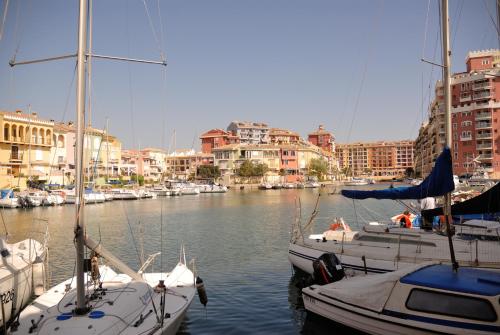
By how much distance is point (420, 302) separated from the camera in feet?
36.1

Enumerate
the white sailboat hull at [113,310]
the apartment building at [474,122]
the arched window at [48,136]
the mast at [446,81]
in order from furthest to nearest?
the apartment building at [474,122]
the arched window at [48,136]
the mast at [446,81]
the white sailboat hull at [113,310]

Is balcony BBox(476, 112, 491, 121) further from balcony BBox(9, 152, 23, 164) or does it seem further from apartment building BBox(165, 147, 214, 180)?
balcony BBox(9, 152, 23, 164)

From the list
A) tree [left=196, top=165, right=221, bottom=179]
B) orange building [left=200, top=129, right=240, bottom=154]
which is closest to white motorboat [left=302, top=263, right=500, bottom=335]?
tree [left=196, top=165, right=221, bottom=179]

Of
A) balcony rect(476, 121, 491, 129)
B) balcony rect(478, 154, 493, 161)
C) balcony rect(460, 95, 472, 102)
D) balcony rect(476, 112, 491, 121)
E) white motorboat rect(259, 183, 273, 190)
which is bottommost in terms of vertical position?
white motorboat rect(259, 183, 273, 190)

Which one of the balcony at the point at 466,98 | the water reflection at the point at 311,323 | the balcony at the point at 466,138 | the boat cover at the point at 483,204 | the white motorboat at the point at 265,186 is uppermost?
the balcony at the point at 466,98

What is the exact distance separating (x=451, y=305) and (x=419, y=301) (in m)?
0.77

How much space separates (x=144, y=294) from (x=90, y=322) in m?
2.52

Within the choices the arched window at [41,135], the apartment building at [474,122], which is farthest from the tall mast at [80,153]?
the apartment building at [474,122]

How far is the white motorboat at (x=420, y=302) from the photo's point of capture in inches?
401

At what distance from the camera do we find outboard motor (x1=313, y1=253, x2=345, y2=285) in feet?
51.1

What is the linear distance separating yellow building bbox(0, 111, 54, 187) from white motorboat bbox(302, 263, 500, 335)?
7538 cm

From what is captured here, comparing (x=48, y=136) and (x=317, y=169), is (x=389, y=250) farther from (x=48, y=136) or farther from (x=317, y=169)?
(x=317, y=169)

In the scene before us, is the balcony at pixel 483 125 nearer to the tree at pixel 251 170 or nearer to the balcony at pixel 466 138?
the balcony at pixel 466 138

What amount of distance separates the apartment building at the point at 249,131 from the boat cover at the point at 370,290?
17495 centimetres
